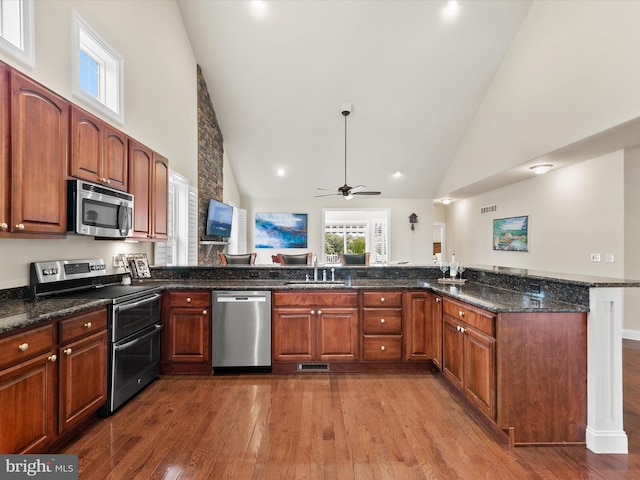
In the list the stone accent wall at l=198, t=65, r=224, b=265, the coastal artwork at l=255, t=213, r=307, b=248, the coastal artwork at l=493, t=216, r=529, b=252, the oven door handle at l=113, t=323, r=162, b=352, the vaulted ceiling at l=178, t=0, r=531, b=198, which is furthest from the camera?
the coastal artwork at l=255, t=213, r=307, b=248

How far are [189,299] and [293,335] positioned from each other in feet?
3.73

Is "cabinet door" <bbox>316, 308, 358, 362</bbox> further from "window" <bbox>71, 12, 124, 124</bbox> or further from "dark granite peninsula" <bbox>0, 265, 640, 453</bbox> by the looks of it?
"window" <bbox>71, 12, 124, 124</bbox>

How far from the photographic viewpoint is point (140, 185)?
130 inches


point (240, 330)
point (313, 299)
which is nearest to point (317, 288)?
point (313, 299)

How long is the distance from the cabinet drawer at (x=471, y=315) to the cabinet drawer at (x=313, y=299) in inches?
38.1

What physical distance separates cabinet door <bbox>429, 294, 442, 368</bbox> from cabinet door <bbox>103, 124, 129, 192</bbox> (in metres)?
3.20

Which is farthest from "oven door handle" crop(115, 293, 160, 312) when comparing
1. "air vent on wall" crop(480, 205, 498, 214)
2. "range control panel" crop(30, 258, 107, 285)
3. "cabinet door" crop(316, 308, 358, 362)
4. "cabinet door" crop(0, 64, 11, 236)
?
"air vent on wall" crop(480, 205, 498, 214)

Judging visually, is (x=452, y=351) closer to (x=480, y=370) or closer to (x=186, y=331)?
(x=480, y=370)

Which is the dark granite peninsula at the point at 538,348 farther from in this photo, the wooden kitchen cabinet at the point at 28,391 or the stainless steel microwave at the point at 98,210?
the stainless steel microwave at the point at 98,210

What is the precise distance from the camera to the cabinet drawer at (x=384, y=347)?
337cm

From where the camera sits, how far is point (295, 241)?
9273 mm

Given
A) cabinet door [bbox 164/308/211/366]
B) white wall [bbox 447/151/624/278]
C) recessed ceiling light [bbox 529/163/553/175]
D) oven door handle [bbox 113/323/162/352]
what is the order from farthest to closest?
recessed ceiling light [bbox 529/163/553/175], white wall [bbox 447/151/624/278], cabinet door [bbox 164/308/211/366], oven door handle [bbox 113/323/162/352]

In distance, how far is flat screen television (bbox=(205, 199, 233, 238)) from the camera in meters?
5.75

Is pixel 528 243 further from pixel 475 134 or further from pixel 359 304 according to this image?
pixel 359 304
